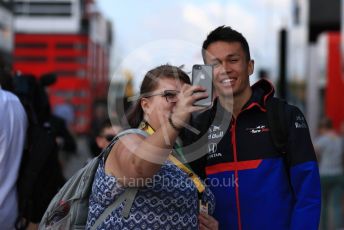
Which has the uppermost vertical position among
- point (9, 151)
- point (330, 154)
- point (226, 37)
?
point (226, 37)

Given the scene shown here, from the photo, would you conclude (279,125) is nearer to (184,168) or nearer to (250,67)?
(250,67)

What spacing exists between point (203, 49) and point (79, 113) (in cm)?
2045

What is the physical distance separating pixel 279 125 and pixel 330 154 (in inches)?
338

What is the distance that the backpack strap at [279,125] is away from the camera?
359 cm

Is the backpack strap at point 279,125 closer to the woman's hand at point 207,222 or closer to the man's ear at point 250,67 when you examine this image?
the man's ear at point 250,67

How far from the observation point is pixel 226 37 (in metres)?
3.71

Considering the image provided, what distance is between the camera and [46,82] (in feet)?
20.1

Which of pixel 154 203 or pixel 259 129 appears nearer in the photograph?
pixel 154 203

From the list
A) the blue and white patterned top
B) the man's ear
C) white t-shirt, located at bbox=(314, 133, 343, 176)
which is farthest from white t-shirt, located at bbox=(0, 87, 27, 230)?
white t-shirt, located at bbox=(314, 133, 343, 176)

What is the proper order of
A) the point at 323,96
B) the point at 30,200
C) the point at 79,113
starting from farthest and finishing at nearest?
the point at 79,113 < the point at 323,96 < the point at 30,200

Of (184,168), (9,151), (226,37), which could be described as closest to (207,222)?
(184,168)

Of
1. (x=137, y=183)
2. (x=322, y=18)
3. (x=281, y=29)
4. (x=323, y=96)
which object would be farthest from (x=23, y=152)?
(x=322, y=18)

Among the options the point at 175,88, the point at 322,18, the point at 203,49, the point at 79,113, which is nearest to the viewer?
the point at 175,88

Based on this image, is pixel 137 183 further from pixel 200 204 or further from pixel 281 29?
pixel 281 29
